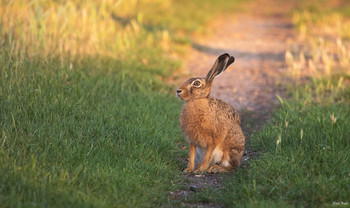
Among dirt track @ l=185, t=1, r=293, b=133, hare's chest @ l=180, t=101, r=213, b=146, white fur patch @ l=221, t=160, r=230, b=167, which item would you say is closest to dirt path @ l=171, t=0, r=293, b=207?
dirt track @ l=185, t=1, r=293, b=133

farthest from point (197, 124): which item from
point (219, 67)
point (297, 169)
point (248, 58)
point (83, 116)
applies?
point (248, 58)

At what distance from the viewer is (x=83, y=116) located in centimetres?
509

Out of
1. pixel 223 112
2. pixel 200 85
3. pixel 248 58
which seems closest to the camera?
pixel 200 85

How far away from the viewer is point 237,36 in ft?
41.5

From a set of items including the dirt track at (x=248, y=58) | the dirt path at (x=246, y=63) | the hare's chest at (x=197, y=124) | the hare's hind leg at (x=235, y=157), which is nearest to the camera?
the hare's chest at (x=197, y=124)

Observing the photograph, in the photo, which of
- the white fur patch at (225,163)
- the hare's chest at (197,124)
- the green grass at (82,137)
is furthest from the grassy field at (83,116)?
the white fur patch at (225,163)

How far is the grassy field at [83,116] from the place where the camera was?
3.42 meters

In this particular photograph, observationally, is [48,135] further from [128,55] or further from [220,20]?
[220,20]

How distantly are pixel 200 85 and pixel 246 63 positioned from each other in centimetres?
546

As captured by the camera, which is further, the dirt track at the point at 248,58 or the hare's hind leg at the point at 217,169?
the dirt track at the point at 248,58

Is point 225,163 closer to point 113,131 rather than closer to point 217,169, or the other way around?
point 217,169

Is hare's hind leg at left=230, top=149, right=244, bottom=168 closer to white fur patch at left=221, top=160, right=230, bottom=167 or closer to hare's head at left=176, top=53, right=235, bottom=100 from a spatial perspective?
white fur patch at left=221, top=160, right=230, bottom=167

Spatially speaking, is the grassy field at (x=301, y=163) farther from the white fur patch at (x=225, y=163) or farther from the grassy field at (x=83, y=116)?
the grassy field at (x=83, y=116)

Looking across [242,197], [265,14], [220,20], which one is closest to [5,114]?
[242,197]
